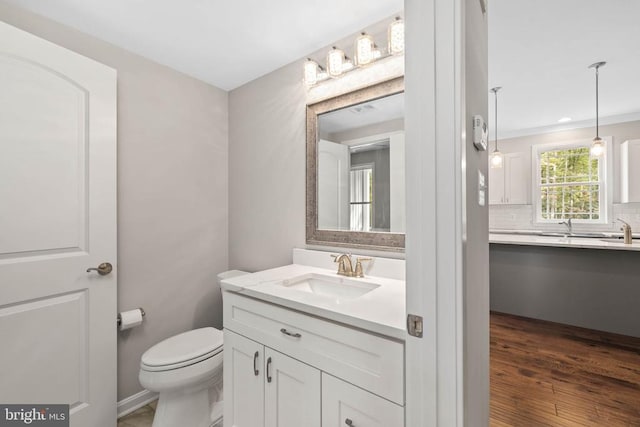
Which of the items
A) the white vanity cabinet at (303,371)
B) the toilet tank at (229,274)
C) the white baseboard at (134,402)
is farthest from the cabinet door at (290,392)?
the white baseboard at (134,402)

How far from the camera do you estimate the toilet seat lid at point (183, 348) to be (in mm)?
1506

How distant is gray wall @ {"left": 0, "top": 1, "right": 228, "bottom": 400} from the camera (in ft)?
5.88

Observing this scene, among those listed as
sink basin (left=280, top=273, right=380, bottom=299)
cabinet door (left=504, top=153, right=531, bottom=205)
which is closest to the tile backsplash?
cabinet door (left=504, top=153, right=531, bottom=205)

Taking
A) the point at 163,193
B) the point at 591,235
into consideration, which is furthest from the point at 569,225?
the point at 163,193

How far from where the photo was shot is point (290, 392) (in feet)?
3.73

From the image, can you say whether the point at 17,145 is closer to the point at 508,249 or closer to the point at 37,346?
the point at 37,346

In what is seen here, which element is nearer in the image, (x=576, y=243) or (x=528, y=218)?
(x=576, y=243)

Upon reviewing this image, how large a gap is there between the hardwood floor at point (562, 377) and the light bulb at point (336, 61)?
2197 millimetres

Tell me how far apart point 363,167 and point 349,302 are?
88 cm

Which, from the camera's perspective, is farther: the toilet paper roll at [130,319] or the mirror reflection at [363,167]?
the toilet paper roll at [130,319]

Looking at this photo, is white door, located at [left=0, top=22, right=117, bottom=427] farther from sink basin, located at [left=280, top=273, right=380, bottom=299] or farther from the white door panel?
sink basin, located at [left=280, top=273, right=380, bottom=299]

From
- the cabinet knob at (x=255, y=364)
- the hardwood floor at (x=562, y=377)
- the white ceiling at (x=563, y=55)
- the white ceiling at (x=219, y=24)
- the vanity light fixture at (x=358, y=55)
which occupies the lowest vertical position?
the hardwood floor at (x=562, y=377)

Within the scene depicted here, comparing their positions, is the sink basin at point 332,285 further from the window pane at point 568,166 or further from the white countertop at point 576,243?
the window pane at point 568,166

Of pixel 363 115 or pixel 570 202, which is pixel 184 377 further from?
pixel 570 202
